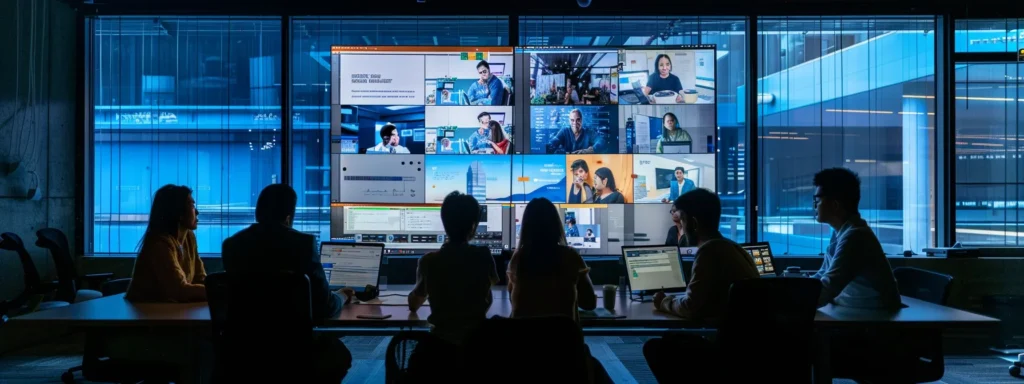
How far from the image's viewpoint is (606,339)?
6.24 meters

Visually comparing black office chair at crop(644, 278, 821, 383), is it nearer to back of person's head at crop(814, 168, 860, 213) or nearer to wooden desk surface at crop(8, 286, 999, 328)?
wooden desk surface at crop(8, 286, 999, 328)

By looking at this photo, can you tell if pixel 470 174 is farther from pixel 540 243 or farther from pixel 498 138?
Answer: pixel 540 243

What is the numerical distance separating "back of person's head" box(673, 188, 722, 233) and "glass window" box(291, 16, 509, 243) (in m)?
3.06

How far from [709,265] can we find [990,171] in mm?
4528

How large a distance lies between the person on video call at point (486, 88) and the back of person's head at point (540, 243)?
2531mm

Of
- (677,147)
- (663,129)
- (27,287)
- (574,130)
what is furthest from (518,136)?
(27,287)

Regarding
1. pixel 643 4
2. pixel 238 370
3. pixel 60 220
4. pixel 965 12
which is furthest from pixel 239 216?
pixel 965 12

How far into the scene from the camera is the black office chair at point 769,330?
2.93 m

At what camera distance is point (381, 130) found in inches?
221

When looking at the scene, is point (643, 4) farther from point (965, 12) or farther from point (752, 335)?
point (752, 335)

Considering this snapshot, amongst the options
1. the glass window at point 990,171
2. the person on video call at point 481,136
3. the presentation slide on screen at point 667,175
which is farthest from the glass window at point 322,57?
the glass window at point 990,171

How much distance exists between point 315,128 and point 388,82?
3.11 ft

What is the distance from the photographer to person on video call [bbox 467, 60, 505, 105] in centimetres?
562

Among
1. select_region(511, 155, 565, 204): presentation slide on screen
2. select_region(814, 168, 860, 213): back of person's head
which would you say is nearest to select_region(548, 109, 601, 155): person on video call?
select_region(511, 155, 565, 204): presentation slide on screen
